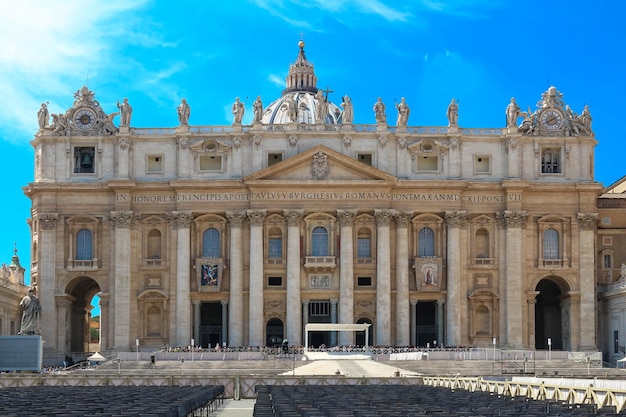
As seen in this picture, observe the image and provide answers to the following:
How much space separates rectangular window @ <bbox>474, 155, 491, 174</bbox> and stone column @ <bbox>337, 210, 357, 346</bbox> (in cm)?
1147

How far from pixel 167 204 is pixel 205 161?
4.85m

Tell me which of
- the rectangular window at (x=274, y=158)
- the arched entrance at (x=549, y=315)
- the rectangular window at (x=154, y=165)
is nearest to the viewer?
the rectangular window at (x=274, y=158)

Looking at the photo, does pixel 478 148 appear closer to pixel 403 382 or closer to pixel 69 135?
pixel 69 135

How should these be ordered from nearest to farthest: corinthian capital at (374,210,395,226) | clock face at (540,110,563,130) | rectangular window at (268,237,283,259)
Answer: corinthian capital at (374,210,395,226) < rectangular window at (268,237,283,259) < clock face at (540,110,563,130)

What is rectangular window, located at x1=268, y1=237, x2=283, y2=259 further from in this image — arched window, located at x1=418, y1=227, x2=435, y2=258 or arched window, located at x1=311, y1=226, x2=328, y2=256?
arched window, located at x1=418, y1=227, x2=435, y2=258

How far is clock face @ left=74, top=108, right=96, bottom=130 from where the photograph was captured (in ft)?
311

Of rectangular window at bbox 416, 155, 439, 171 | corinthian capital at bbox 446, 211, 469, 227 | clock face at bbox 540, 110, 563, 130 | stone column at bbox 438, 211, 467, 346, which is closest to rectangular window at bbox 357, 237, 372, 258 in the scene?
stone column at bbox 438, 211, 467, 346

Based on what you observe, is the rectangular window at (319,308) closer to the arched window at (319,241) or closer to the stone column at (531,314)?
the arched window at (319,241)

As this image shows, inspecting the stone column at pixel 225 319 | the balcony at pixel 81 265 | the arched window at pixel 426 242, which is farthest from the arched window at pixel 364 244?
the balcony at pixel 81 265

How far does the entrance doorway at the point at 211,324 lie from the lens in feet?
309

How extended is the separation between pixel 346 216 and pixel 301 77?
2151 inches

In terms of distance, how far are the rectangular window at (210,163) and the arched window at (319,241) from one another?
982cm

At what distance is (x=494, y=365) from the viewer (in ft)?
238

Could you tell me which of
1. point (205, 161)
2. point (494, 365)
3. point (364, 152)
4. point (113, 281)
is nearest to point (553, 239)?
point (364, 152)
